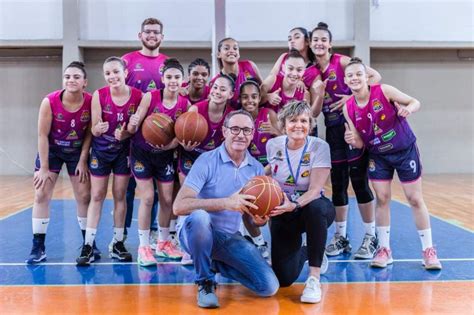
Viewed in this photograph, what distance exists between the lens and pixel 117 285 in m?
3.33

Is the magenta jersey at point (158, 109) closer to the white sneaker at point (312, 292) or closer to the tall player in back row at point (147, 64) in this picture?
Result: the tall player in back row at point (147, 64)

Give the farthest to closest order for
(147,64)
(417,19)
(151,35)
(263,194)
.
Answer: (417,19) → (147,64) → (151,35) → (263,194)

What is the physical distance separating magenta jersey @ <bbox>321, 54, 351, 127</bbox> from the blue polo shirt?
58.0 inches

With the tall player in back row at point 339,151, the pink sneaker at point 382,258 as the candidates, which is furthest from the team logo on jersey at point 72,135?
the pink sneaker at point 382,258

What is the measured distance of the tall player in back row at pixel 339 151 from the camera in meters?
4.20

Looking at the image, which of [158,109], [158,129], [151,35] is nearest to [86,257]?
[158,129]

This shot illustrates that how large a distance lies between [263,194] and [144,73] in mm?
2468

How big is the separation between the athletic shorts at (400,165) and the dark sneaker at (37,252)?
2.68 metres

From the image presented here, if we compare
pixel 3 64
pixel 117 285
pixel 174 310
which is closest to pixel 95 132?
pixel 117 285

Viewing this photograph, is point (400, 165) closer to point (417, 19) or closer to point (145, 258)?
point (145, 258)

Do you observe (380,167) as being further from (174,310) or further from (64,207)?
(64,207)

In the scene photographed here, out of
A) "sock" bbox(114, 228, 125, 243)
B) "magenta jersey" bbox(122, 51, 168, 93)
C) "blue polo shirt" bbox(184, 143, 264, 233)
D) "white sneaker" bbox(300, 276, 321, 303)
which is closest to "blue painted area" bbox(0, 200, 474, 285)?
"sock" bbox(114, 228, 125, 243)

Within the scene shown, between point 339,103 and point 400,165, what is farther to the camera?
point 339,103

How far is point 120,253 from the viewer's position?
13.3 feet
